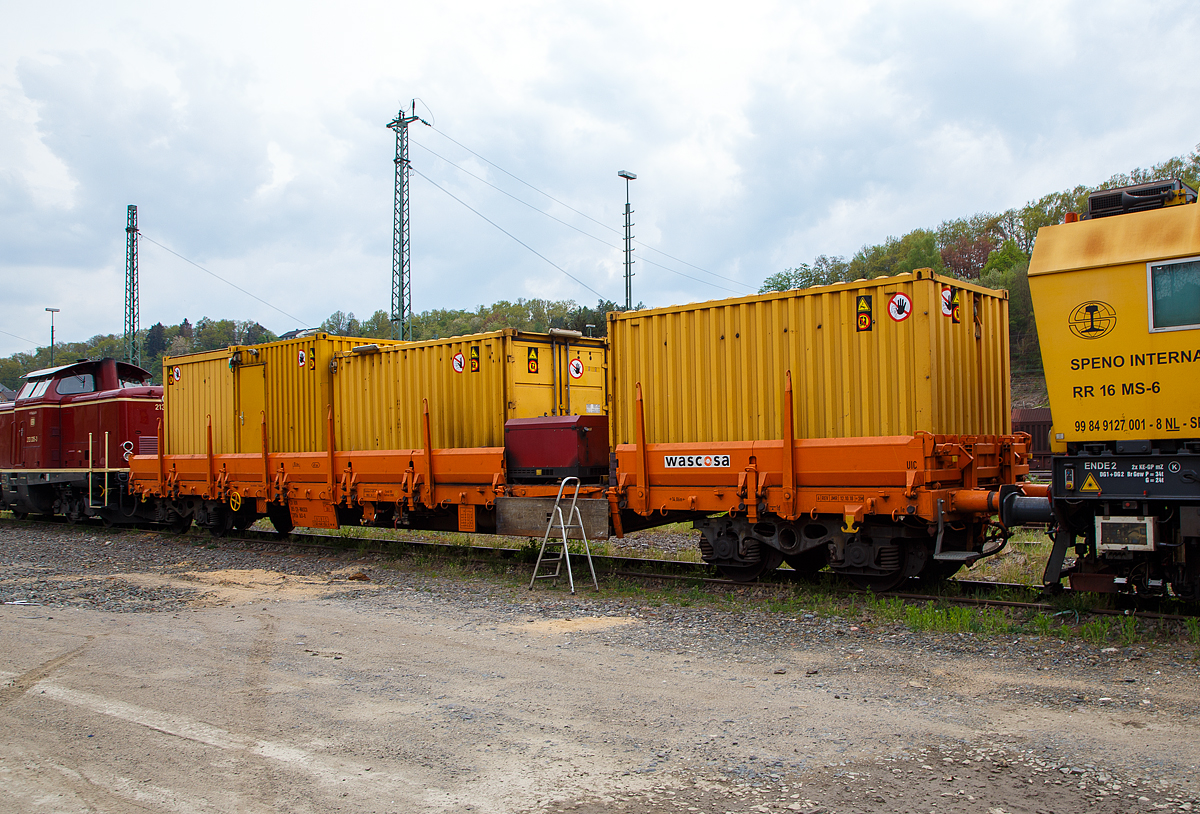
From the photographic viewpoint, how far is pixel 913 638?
7.31m

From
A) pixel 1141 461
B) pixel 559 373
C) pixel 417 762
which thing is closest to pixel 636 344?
pixel 559 373

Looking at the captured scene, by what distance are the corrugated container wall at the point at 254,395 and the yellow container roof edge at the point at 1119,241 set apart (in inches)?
368

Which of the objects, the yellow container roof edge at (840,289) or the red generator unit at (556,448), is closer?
the yellow container roof edge at (840,289)

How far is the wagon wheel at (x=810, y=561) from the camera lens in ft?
31.3

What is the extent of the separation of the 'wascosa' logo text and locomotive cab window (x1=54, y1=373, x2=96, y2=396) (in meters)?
15.3

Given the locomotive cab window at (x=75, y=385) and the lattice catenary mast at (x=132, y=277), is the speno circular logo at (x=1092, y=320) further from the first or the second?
the lattice catenary mast at (x=132, y=277)

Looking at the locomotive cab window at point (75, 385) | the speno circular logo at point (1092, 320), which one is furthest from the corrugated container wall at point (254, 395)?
the speno circular logo at point (1092, 320)

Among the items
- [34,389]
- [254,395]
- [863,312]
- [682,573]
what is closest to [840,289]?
[863,312]

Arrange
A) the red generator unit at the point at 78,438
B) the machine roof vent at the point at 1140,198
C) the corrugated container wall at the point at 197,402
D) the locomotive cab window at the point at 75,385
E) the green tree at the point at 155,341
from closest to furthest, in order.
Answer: the machine roof vent at the point at 1140,198, the corrugated container wall at the point at 197,402, the red generator unit at the point at 78,438, the locomotive cab window at the point at 75,385, the green tree at the point at 155,341

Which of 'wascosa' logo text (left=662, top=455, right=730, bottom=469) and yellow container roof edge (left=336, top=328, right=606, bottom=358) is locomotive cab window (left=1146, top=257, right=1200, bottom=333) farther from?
yellow container roof edge (left=336, top=328, right=606, bottom=358)

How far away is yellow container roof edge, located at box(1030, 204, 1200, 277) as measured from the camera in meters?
6.54

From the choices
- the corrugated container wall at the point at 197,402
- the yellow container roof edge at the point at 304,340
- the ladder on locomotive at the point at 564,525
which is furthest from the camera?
the corrugated container wall at the point at 197,402

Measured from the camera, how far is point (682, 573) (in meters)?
10.5

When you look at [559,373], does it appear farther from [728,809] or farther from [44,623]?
[728,809]
